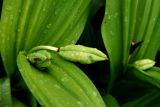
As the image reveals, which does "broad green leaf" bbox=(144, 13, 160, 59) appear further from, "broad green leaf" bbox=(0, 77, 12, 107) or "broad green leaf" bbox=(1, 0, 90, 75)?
"broad green leaf" bbox=(0, 77, 12, 107)

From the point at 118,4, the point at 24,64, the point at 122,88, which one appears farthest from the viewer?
the point at 122,88

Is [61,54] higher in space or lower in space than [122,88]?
higher

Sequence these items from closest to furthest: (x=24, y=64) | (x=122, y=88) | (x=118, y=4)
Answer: (x=24, y=64) → (x=118, y=4) → (x=122, y=88)

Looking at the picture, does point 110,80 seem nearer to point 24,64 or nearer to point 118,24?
point 118,24

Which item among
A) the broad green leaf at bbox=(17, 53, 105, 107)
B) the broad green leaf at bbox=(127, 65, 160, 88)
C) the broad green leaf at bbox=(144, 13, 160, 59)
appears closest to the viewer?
the broad green leaf at bbox=(17, 53, 105, 107)

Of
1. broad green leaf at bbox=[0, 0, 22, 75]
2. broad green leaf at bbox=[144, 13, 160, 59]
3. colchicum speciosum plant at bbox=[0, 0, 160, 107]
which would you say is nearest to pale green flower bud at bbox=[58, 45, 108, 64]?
colchicum speciosum plant at bbox=[0, 0, 160, 107]

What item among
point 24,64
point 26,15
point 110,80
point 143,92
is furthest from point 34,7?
point 143,92
